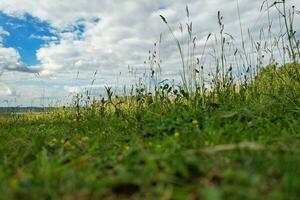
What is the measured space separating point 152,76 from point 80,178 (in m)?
5.71

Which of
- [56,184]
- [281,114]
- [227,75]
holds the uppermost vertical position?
[227,75]

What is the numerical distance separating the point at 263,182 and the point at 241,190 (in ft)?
0.75

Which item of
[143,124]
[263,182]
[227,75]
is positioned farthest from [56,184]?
[227,75]

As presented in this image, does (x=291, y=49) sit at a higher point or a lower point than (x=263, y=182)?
higher

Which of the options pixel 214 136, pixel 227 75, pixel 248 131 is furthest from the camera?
pixel 227 75

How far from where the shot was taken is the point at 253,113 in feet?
12.6

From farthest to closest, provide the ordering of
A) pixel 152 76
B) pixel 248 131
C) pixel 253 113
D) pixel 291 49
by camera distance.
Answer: pixel 152 76 < pixel 291 49 < pixel 253 113 < pixel 248 131

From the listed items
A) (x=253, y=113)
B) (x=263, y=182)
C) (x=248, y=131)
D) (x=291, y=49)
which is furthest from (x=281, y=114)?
(x=263, y=182)

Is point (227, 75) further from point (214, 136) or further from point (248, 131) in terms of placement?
point (214, 136)

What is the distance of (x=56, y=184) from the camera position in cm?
178

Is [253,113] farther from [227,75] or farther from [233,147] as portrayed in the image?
[227,75]

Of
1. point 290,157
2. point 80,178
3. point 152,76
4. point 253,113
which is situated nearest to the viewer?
point 80,178

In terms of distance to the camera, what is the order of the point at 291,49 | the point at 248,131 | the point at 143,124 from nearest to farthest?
the point at 248,131
the point at 143,124
the point at 291,49

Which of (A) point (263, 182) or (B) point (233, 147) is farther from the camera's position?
(B) point (233, 147)
